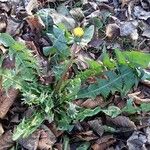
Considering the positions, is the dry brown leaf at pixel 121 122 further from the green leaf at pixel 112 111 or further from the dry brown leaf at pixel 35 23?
the dry brown leaf at pixel 35 23

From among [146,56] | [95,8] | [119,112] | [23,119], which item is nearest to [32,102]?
[23,119]

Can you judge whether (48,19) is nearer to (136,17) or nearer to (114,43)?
(114,43)

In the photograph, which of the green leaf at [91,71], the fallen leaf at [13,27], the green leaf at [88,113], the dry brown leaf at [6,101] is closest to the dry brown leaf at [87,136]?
the green leaf at [88,113]

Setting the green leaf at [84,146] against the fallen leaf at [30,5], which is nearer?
the green leaf at [84,146]

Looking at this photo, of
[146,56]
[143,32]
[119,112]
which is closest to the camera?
[146,56]

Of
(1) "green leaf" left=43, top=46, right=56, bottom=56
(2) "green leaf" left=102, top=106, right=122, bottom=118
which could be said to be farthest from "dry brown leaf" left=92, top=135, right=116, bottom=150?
(1) "green leaf" left=43, top=46, right=56, bottom=56

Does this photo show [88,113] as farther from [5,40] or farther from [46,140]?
[5,40]

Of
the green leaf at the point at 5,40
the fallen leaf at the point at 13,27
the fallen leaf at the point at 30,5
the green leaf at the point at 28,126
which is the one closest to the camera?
the green leaf at the point at 28,126
